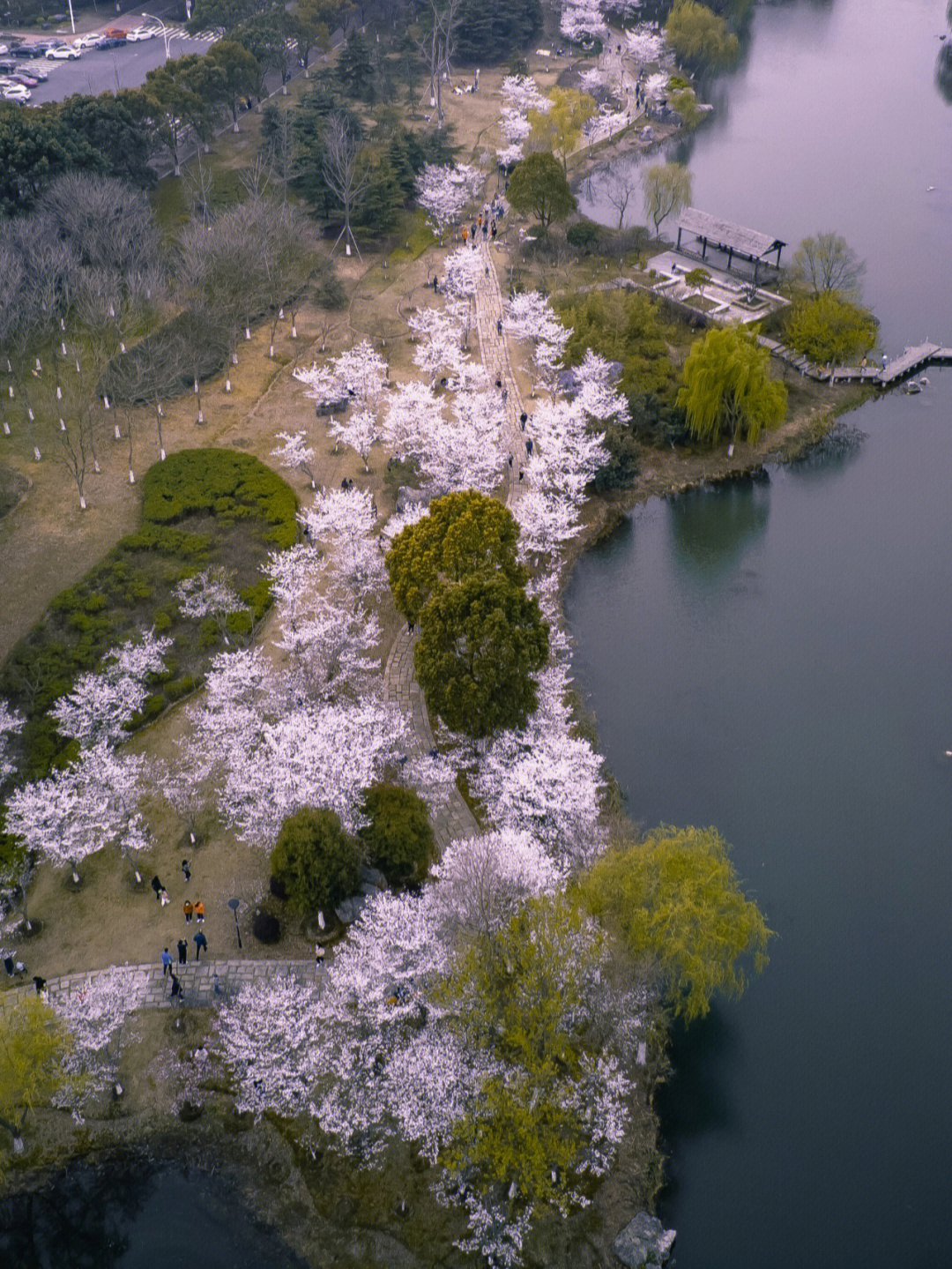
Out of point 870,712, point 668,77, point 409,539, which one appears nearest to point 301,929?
point 409,539

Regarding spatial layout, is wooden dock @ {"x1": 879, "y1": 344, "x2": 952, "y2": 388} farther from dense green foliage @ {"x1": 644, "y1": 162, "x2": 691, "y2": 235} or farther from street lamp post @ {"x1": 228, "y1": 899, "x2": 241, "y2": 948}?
street lamp post @ {"x1": 228, "y1": 899, "x2": 241, "y2": 948}

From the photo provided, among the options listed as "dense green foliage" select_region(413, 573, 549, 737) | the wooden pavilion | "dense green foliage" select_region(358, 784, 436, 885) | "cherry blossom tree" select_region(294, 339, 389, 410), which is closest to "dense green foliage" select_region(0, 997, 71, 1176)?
"dense green foliage" select_region(358, 784, 436, 885)

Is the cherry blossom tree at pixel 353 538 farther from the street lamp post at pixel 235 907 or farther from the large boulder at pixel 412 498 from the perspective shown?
the street lamp post at pixel 235 907

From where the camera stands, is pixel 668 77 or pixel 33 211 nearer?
pixel 33 211

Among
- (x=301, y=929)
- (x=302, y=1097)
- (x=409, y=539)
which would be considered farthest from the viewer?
(x=409, y=539)

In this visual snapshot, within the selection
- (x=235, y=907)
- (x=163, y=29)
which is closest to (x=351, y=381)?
(x=235, y=907)

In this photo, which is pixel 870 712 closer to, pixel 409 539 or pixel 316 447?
pixel 409 539

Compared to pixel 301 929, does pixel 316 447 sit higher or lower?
higher
